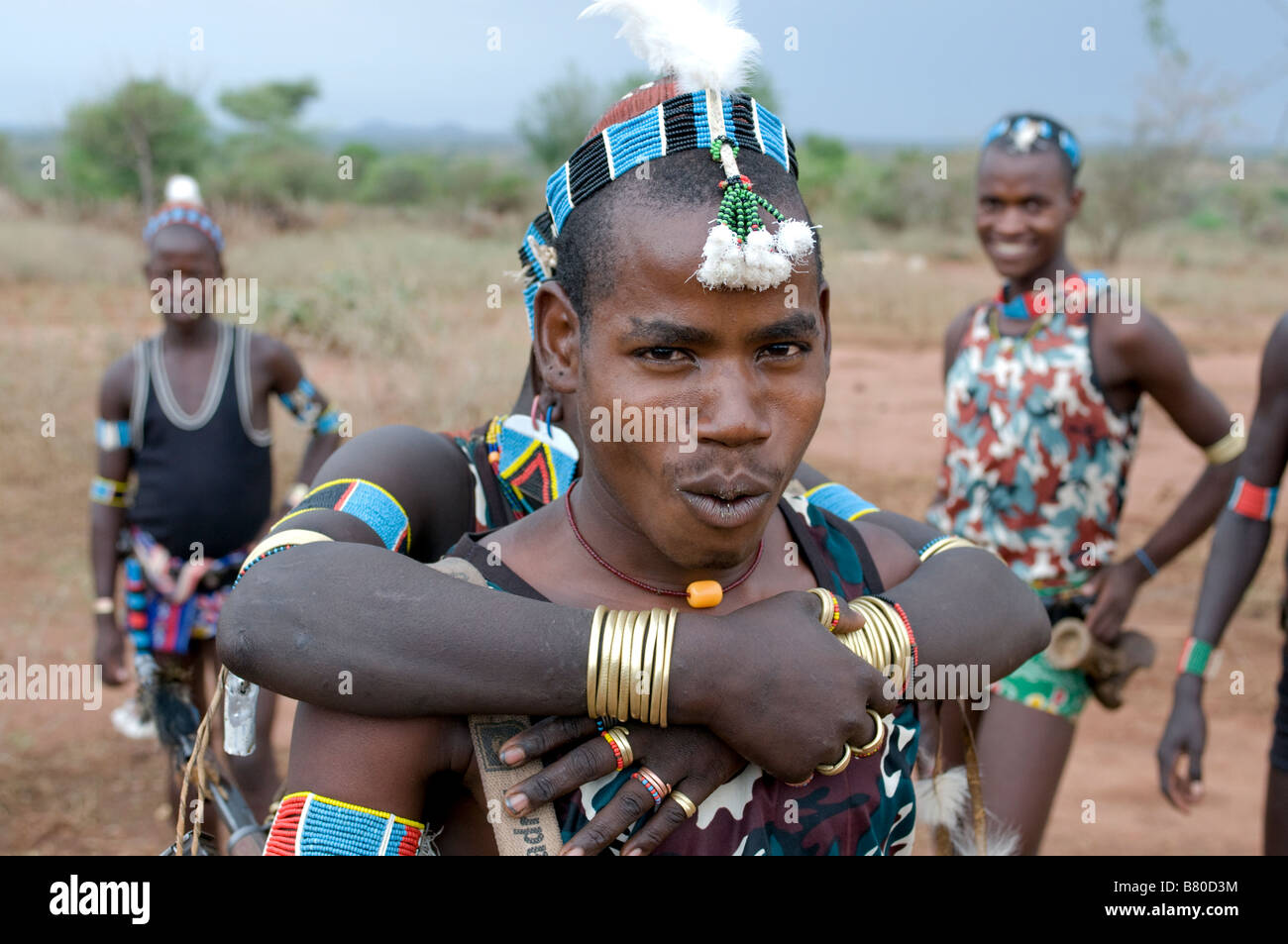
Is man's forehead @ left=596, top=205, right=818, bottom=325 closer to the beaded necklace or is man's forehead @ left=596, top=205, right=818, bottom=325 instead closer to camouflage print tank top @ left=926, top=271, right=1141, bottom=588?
the beaded necklace

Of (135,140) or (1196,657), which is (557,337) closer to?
(1196,657)

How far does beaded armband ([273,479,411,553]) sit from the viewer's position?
2062 mm

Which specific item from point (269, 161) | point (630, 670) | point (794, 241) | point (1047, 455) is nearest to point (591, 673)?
point (630, 670)

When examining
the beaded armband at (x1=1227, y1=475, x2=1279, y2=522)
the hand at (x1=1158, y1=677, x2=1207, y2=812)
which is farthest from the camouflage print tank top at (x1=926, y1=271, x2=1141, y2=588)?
the hand at (x1=1158, y1=677, x2=1207, y2=812)

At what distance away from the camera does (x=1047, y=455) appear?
3.89 m

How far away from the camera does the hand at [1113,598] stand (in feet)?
12.7

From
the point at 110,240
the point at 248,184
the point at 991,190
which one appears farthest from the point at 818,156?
the point at 991,190

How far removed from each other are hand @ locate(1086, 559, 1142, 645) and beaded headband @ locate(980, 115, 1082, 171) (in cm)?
150

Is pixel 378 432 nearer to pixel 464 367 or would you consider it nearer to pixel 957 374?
pixel 957 374

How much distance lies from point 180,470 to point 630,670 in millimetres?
3571

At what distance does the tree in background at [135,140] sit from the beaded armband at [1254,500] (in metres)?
19.9

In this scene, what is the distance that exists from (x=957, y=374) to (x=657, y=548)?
9.03ft

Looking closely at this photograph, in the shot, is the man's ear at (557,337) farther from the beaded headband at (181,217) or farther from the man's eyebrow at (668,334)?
the beaded headband at (181,217)

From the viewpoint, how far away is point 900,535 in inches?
83.5
